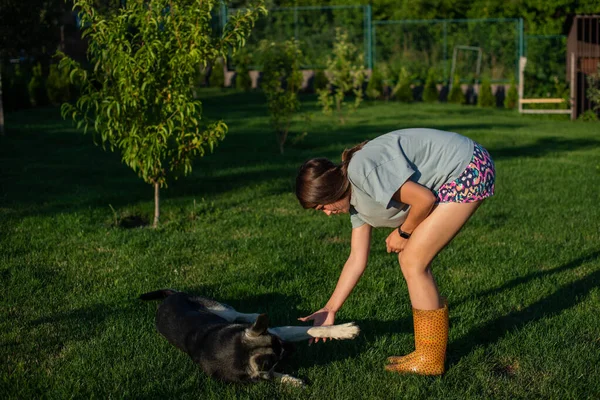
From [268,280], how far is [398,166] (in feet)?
8.06

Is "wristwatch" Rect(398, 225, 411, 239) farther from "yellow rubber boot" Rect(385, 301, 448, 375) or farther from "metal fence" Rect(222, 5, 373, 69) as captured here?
"metal fence" Rect(222, 5, 373, 69)

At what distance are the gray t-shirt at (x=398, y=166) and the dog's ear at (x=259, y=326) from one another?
82cm

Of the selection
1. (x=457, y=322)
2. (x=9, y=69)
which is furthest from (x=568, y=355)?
(x=9, y=69)

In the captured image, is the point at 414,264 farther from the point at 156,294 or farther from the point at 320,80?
the point at 320,80

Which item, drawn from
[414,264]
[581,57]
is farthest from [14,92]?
[414,264]

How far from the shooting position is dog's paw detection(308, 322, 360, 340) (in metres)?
4.16

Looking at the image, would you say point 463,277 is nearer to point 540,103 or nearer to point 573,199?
point 573,199

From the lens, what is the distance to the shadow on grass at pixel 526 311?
4.69 meters

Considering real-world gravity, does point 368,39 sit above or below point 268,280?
above

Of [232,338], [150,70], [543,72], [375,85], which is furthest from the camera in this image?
[375,85]

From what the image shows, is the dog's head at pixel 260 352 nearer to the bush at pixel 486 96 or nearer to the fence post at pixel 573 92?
the fence post at pixel 573 92

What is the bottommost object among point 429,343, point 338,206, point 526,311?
point 526,311

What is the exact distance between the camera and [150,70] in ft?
25.4

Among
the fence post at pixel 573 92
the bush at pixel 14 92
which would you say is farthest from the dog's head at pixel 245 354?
the fence post at pixel 573 92
